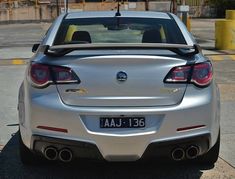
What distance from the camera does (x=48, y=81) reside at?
4.42 metres


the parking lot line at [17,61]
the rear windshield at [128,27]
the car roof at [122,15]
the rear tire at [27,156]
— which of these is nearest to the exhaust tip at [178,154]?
the rear windshield at [128,27]

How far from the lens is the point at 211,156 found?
5.12m

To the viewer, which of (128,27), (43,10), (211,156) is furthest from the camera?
(43,10)

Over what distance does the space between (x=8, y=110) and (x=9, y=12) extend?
33694 mm

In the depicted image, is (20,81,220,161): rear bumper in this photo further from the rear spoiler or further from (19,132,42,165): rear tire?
(19,132,42,165): rear tire

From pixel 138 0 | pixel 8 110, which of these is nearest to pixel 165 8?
pixel 138 0

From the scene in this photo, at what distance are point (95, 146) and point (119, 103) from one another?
398mm

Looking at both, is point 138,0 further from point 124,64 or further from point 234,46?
point 124,64

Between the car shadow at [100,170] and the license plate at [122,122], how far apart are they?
771 millimetres

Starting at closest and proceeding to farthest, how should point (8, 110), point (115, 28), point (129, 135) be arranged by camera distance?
1. point (129, 135)
2. point (115, 28)
3. point (8, 110)

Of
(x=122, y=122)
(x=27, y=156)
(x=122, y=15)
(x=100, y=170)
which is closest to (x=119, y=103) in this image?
(x=122, y=122)

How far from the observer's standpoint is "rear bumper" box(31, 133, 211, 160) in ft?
14.3

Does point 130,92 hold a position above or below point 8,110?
above

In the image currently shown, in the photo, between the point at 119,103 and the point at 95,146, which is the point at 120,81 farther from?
the point at 95,146
